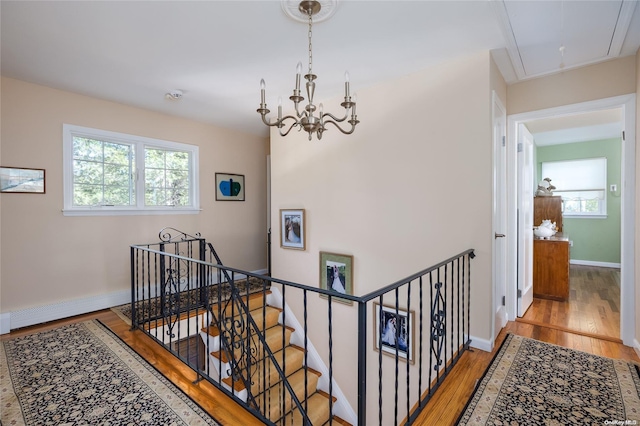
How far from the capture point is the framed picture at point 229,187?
15.9 feet

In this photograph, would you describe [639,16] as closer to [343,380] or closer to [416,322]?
[416,322]

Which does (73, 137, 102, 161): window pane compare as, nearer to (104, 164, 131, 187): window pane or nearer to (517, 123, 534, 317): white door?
(104, 164, 131, 187): window pane

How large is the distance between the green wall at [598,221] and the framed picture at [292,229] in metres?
5.72

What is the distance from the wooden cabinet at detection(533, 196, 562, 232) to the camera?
197 inches

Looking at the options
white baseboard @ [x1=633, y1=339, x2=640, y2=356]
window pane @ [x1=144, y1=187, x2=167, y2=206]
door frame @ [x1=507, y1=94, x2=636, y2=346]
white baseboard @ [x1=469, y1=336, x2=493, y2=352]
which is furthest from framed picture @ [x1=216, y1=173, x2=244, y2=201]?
white baseboard @ [x1=633, y1=339, x2=640, y2=356]

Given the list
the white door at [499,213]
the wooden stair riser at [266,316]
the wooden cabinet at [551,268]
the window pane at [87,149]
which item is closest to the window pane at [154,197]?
the window pane at [87,149]

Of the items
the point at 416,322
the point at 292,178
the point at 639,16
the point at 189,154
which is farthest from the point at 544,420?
the point at 189,154

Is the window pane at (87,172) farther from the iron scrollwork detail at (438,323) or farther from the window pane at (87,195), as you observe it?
the iron scrollwork detail at (438,323)

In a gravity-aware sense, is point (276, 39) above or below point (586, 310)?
above

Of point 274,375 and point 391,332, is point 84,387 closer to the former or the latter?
point 274,375

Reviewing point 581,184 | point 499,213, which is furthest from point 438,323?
point 581,184

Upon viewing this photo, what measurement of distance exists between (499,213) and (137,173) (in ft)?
14.2

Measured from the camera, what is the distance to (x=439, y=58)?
265 cm

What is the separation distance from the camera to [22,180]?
3.11 m
